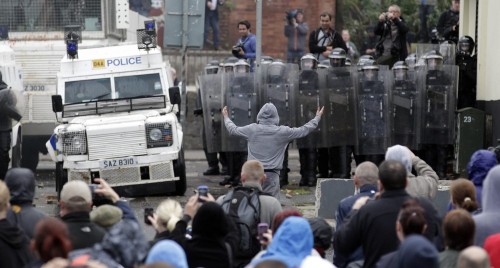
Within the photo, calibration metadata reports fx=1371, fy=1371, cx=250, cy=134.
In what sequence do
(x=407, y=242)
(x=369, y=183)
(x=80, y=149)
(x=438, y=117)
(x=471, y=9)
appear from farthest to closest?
(x=471, y=9)
(x=438, y=117)
(x=80, y=149)
(x=369, y=183)
(x=407, y=242)

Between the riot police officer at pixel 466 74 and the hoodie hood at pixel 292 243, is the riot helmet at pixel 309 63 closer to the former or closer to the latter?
the riot police officer at pixel 466 74

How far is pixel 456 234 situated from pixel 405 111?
484 inches

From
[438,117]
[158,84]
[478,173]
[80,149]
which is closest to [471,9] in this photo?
[438,117]

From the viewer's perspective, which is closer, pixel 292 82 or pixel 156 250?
pixel 156 250

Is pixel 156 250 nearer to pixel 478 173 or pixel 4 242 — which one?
pixel 4 242

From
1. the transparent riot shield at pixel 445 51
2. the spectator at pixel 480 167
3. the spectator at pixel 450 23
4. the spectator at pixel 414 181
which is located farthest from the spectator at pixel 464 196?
the spectator at pixel 450 23

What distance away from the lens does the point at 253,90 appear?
2083 centimetres

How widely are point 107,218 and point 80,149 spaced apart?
10.1 m

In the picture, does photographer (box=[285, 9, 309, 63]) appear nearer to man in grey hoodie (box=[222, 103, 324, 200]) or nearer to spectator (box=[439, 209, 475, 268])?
man in grey hoodie (box=[222, 103, 324, 200])

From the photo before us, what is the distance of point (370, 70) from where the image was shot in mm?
20656

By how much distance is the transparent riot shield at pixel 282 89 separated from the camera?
20719 millimetres

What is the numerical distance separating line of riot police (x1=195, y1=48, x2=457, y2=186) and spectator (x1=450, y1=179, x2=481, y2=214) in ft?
34.3

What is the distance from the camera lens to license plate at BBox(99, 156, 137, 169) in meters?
19.2

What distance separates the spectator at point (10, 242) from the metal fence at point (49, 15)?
15122 mm
